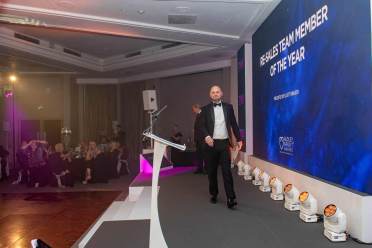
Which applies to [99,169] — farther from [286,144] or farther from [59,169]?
[286,144]

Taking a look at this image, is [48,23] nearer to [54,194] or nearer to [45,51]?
[45,51]

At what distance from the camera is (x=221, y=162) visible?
13.1 ft

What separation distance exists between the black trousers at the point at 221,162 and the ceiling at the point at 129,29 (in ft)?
7.46

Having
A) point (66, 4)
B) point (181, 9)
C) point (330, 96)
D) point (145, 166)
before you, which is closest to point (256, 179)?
point (330, 96)

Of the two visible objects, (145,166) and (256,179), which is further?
(145,166)

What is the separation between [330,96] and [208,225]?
1.78m

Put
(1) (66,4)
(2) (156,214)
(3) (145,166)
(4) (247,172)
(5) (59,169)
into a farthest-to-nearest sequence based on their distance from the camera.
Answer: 1. (5) (59,169)
2. (3) (145,166)
3. (4) (247,172)
4. (1) (66,4)
5. (2) (156,214)

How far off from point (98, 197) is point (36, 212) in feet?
4.46

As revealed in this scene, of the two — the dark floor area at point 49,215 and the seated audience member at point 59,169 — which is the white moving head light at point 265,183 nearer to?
the dark floor area at point 49,215

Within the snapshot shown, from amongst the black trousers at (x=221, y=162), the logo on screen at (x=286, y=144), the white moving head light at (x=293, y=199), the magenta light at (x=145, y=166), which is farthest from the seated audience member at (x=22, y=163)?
the white moving head light at (x=293, y=199)

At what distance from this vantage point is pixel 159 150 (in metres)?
2.57

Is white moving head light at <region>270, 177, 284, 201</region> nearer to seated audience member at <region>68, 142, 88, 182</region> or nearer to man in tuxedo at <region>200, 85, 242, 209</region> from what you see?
man in tuxedo at <region>200, 85, 242, 209</region>

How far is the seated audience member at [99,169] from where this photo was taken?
878 centimetres

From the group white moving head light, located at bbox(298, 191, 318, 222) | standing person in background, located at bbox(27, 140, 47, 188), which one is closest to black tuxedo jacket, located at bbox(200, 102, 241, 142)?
white moving head light, located at bbox(298, 191, 318, 222)
